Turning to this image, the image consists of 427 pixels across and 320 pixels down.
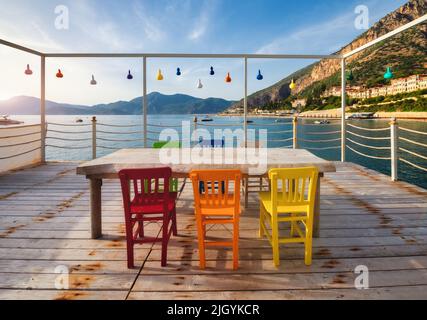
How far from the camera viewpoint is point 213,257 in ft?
7.06

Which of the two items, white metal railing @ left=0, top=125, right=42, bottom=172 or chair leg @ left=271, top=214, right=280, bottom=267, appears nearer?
chair leg @ left=271, top=214, right=280, bottom=267

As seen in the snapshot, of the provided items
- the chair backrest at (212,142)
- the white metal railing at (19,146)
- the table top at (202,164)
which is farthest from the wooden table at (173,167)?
the white metal railing at (19,146)

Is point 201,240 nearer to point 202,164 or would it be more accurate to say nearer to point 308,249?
point 202,164

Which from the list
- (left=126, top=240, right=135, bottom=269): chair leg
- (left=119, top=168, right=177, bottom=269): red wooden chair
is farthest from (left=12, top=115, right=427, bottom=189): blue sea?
(left=126, top=240, right=135, bottom=269): chair leg

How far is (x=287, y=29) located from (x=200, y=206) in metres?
20.2

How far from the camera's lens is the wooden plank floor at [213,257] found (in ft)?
5.54

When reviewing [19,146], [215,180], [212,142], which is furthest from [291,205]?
[19,146]

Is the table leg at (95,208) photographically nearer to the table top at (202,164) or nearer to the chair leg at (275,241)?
the table top at (202,164)

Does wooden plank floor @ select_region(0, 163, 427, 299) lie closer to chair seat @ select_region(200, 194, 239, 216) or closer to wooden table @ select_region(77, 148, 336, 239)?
wooden table @ select_region(77, 148, 336, 239)

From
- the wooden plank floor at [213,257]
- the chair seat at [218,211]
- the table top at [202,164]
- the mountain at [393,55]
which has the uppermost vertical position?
the mountain at [393,55]

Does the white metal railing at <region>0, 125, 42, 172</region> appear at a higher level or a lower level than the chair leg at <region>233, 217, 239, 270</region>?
higher

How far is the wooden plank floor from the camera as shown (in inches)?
66.5

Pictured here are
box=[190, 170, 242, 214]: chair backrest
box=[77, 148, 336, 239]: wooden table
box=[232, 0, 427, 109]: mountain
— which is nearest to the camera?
box=[190, 170, 242, 214]: chair backrest
